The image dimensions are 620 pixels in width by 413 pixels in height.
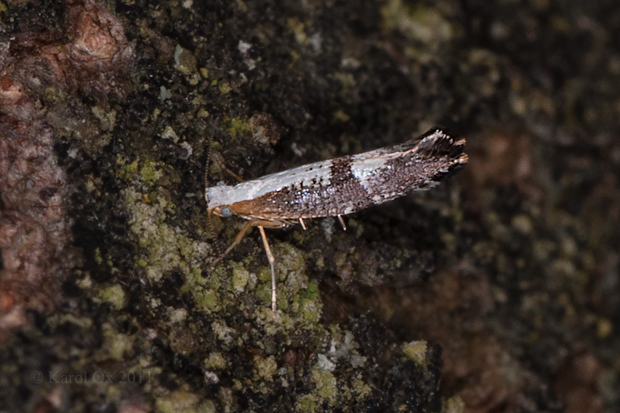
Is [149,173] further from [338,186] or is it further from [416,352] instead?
[416,352]

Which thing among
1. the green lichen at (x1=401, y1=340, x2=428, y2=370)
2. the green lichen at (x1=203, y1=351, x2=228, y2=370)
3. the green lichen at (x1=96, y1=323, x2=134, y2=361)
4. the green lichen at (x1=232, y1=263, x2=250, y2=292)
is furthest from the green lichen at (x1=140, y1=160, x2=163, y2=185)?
the green lichen at (x1=401, y1=340, x2=428, y2=370)

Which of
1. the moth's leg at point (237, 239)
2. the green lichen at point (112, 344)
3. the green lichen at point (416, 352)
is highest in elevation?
the moth's leg at point (237, 239)

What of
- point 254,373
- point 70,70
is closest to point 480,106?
point 254,373

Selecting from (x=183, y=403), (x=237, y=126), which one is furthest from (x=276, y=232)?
(x=183, y=403)

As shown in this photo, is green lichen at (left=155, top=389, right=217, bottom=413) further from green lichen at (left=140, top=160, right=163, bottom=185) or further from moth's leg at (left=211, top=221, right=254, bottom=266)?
green lichen at (left=140, top=160, right=163, bottom=185)

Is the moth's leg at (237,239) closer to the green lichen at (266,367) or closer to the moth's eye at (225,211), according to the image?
the moth's eye at (225,211)

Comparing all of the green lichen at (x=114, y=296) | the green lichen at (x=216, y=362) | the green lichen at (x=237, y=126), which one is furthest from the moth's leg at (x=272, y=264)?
the green lichen at (x=114, y=296)

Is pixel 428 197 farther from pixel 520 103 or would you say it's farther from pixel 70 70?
pixel 70 70
